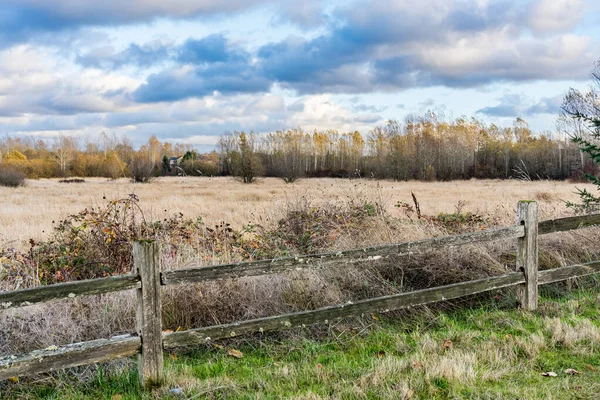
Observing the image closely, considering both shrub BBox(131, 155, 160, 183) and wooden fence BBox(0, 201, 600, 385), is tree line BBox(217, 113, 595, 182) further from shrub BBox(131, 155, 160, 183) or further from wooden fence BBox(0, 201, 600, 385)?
wooden fence BBox(0, 201, 600, 385)

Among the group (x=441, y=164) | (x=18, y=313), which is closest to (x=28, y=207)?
(x=18, y=313)

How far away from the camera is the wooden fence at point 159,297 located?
3961 millimetres

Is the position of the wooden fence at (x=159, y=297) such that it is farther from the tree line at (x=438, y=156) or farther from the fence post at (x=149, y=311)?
the tree line at (x=438, y=156)

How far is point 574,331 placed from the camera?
5684 millimetres

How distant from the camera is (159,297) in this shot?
434 centimetres

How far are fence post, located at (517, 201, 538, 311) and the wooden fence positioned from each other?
1cm

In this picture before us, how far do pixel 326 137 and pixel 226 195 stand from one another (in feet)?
204

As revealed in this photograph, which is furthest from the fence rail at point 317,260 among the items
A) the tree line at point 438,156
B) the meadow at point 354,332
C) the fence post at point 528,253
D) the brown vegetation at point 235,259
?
the tree line at point 438,156

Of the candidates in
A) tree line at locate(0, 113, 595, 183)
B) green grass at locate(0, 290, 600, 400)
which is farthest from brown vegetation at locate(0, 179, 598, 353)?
tree line at locate(0, 113, 595, 183)

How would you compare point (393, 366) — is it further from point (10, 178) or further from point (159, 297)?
point (10, 178)

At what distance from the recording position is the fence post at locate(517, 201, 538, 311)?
654 centimetres

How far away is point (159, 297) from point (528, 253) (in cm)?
459

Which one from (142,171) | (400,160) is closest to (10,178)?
(142,171)

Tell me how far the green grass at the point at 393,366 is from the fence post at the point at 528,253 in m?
0.36
